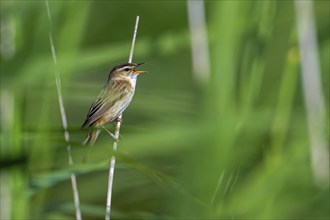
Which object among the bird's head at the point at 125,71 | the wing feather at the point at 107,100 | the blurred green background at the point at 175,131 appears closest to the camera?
the blurred green background at the point at 175,131

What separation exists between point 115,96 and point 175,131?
21 cm

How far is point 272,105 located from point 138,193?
46 centimetres

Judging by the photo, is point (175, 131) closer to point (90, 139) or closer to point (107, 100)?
point (107, 100)

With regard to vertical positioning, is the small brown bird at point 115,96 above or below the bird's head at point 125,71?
below

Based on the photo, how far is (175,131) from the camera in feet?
6.33

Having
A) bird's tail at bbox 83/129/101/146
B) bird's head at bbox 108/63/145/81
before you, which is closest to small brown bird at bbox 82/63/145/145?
bird's head at bbox 108/63/145/81

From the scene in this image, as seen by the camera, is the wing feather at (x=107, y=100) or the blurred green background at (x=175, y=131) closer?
the blurred green background at (x=175, y=131)

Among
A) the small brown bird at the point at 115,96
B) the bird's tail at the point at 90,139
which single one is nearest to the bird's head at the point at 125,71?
the small brown bird at the point at 115,96

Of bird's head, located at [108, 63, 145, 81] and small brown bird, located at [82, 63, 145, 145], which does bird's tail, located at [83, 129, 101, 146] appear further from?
bird's head, located at [108, 63, 145, 81]

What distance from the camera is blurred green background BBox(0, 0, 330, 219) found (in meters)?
1.34

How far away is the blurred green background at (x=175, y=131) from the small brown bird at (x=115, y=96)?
0.04 m

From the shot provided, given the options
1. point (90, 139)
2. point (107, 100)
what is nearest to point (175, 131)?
point (107, 100)

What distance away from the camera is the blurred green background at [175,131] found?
4.38 feet

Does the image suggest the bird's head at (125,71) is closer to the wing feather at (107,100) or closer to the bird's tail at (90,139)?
the wing feather at (107,100)
